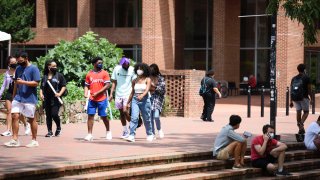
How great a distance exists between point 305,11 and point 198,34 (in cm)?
3660

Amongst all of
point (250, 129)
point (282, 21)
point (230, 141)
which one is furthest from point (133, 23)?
point (230, 141)

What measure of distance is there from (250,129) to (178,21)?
30.4 m

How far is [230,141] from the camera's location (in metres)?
14.3

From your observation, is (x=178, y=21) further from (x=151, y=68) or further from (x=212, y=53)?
(x=151, y=68)

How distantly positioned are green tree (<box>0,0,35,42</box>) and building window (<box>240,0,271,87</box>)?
41.9ft

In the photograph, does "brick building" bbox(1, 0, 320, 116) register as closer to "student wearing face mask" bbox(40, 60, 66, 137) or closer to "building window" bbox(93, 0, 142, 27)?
"building window" bbox(93, 0, 142, 27)

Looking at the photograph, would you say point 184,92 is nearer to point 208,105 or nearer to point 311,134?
point 208,105

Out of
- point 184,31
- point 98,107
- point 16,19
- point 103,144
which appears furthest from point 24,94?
point 184,31

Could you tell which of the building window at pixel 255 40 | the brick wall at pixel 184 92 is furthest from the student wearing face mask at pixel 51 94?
the building window at pixel 255 40

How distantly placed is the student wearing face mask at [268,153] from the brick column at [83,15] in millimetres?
36953

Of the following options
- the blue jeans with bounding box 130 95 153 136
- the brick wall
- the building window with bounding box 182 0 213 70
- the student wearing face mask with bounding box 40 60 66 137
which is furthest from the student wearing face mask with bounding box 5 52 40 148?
the building window with bounding box 182 0 213 70

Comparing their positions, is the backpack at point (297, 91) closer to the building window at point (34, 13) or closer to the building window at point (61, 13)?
the building window at point (61, 13)

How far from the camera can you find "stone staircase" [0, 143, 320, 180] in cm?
1169

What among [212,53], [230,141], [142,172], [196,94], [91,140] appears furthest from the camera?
[212,53]
